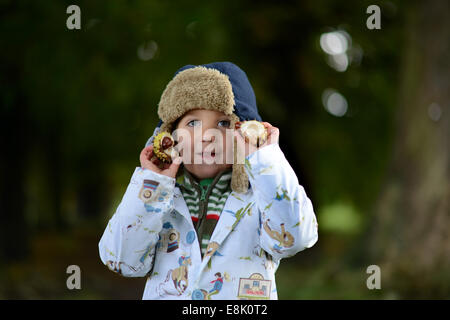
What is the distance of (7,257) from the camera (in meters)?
9.00

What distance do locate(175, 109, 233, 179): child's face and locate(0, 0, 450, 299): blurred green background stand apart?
13.8 ft

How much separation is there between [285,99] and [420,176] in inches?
119

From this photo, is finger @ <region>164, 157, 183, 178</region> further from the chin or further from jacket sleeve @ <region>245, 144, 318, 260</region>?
jacket sleeve @ <region>245, 144, 318, 260</region>

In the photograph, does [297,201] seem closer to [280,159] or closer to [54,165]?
[280,159]

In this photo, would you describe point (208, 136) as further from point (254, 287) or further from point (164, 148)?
point (254, 287)

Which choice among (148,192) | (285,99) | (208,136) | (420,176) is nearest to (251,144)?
(208,136)

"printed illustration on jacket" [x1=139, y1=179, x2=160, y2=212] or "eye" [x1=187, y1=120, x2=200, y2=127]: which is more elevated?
"eye" [x1=187, y1=120, x2=200, y2=127]

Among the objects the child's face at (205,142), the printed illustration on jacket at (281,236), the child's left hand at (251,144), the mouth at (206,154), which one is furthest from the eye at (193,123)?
the printed illustration on jacket at (281,236)

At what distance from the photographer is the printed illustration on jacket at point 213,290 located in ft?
7.14

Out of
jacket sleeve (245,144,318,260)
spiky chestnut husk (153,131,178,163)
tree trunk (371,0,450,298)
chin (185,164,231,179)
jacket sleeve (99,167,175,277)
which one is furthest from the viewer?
tree trunk (371,0,450,298)

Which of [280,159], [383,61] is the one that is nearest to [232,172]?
[280,159]

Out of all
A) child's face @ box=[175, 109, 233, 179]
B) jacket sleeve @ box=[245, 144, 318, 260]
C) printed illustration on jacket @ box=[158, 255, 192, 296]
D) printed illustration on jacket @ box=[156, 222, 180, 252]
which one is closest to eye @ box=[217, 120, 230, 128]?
child's face @ box=[175, 109, 233, 179]

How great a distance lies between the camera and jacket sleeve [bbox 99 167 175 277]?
2160mm

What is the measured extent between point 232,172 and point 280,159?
38cm
